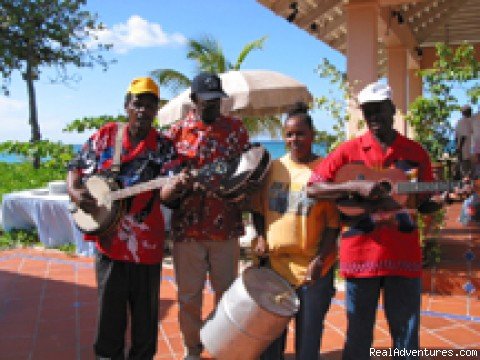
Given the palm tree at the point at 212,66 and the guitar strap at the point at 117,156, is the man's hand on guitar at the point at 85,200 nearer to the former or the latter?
the guitar strap at the point at 117,156

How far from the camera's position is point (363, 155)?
276cm

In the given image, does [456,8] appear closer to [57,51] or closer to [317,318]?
[317,318]

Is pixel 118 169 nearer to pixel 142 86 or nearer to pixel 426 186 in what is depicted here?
pixel 142 86

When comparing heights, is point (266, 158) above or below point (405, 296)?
above

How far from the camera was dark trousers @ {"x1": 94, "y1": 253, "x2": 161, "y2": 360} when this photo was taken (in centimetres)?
305

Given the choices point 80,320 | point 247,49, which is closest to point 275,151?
point 247,49

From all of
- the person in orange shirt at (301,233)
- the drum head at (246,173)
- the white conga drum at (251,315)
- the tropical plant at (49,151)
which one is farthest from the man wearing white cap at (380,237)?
the tropical plant at (49,151)

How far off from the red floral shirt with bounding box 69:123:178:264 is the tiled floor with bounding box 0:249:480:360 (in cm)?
126

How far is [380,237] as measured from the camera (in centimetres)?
268

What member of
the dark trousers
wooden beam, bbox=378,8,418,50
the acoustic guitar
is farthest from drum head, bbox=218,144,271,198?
wooden beam, bbox=378,8,418,50

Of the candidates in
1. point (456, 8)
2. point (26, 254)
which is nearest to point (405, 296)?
point (26, 254)

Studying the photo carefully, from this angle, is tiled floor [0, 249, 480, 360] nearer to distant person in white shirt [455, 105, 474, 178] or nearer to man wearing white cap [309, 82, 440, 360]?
man wearing white cap [309, 82, 440, 360]

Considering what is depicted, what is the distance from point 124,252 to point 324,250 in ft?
3.82

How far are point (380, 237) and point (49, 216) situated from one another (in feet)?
20.3
